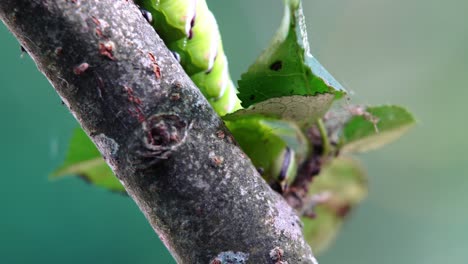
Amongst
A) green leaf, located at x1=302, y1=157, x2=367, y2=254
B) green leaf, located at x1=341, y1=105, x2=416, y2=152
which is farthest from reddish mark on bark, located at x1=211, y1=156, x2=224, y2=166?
green leaf, located at x1=302, y1=157, x2=367, y2=254

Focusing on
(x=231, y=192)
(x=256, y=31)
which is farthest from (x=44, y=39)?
(x=256, y=31)

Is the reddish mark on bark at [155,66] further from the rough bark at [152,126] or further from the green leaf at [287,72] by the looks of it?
the green leaf at [287,72]

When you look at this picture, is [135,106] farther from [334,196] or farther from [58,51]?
[334,196]

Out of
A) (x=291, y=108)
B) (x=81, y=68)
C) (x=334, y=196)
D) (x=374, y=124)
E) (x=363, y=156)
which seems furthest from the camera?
(x=363, y=156)

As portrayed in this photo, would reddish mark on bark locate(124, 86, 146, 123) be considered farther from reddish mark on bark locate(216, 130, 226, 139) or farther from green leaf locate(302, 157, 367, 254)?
green leaf locate(302, 157, 367, 254)

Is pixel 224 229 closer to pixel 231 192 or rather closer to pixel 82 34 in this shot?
pixel 231 192

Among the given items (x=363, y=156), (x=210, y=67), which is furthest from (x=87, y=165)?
(x=363, y=156)
